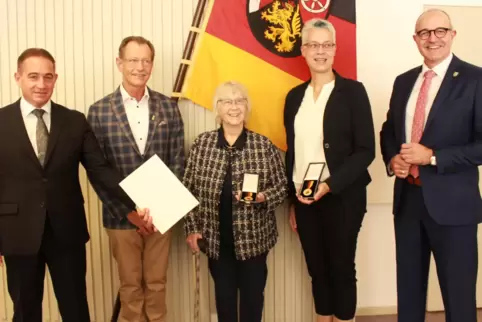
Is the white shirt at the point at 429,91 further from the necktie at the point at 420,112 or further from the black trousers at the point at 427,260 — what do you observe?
the black trousers at the point at 427,260

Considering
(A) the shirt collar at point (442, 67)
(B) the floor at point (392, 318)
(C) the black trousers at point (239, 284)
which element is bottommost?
(B) the floor at point (392, 318)

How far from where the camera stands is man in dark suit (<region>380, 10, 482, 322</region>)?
196 cm

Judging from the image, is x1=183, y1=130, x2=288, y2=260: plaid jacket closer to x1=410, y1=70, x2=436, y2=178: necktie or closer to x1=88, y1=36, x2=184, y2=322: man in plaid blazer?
x1=88, y1=36, x2=184, y2=322: man in plaid blazer

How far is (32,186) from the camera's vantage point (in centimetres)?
191

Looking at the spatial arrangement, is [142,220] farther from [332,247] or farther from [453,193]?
[453,193]

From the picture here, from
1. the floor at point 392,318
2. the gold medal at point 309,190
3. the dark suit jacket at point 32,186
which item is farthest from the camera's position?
the floor at point 392,318

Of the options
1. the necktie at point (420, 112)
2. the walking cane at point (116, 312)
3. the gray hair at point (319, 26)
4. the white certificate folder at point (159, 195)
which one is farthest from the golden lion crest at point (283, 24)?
the walking cane at point (116, 312)

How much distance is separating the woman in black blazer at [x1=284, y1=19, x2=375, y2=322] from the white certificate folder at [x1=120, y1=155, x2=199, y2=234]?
2.02ft

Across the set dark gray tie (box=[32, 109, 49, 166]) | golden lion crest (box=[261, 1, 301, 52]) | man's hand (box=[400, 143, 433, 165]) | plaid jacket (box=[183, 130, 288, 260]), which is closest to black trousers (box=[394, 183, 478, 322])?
man's hand (box=[400, 143, 433, 165])

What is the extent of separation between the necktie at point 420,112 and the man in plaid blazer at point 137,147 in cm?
121

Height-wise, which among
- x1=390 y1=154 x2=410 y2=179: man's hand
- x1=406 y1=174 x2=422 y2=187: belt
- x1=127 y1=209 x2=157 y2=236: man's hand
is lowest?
x1=127 y1=209 x2=157 y2=236: man's hand

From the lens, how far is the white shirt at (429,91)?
2041 millimetres

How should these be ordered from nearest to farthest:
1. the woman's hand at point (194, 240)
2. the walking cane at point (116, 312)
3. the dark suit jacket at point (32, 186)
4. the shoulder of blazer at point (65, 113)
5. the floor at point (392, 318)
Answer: the dark suit jacket at point (32, 186) < the shoulder of blazer at point (65, 113) < the woman's hand at point (194, 240) < the walking cane at point (116, 312) < the floor at point (392, 318)

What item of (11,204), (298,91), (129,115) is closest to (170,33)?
(129,115)
